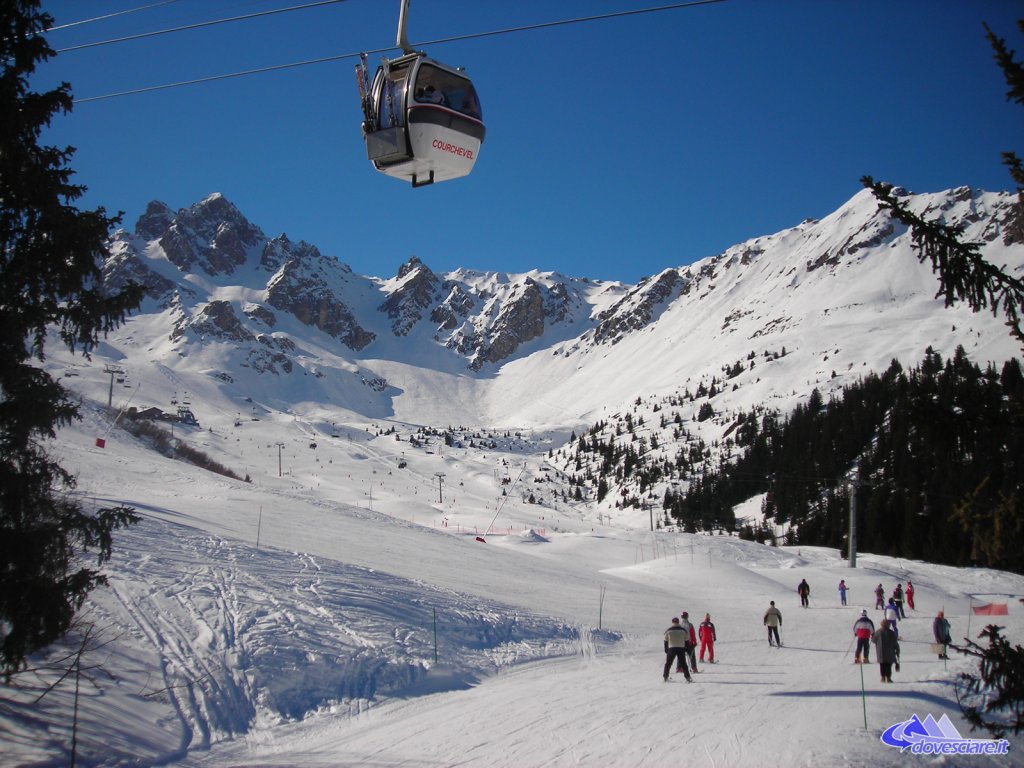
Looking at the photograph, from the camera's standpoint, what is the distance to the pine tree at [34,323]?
848 cm

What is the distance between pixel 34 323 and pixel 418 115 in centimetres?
594

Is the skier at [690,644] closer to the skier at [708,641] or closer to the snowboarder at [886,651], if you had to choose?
the skier at [708,641]

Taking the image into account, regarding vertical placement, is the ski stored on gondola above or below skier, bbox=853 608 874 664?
above

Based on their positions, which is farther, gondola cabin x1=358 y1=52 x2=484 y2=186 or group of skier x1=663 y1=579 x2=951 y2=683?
group of skier x1=663 y1=579 x2=951 y2=683

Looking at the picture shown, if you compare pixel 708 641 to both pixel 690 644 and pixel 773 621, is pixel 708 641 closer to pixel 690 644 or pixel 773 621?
pixel 690 644

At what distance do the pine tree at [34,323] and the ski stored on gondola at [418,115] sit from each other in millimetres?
4071

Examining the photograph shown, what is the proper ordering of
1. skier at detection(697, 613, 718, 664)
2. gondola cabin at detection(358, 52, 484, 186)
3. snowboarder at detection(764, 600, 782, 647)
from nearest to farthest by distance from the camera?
gondola cabin at detection(358, 52, 484, 186)
skier at detection(697, 613, 718, 664)
snowboarder at detection(764, 600, 782, 647)

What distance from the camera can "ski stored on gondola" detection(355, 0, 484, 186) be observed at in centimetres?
1070

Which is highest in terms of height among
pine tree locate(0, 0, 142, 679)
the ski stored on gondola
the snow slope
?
the ski stored on gondola

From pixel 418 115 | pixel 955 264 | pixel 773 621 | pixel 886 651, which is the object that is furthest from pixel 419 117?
pixel 773 621

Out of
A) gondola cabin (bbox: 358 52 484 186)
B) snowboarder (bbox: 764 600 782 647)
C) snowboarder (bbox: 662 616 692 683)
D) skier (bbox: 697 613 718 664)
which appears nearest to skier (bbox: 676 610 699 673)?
snowboarder (bbox: 662 616 692 683)

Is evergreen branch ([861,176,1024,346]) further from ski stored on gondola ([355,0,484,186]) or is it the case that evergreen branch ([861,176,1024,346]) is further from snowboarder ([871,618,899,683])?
snowboarder ([871,618,899,683])

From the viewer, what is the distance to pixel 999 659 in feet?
18.8

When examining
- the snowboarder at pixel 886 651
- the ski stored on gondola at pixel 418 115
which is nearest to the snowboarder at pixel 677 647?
the snowboarder at pixel 886 651
